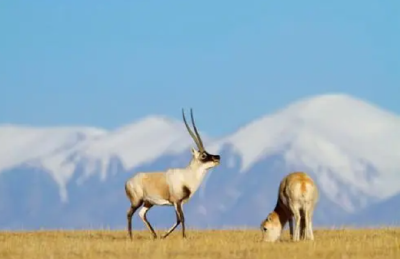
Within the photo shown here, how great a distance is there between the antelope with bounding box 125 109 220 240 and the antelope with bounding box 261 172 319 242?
290cm

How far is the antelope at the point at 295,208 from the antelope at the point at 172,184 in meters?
2.90

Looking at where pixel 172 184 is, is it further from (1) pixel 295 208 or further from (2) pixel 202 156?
(1) pixel 295 208

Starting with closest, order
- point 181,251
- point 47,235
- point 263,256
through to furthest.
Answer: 1. point 263,256
2. point 181,251
3. point 47,235

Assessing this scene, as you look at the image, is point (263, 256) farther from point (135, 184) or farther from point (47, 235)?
point (47, 235)

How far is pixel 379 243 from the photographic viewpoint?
72.6ft

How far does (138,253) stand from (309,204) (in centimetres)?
464

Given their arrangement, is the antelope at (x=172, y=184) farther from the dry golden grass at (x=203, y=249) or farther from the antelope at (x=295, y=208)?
the antelope at (x=295, y=208)

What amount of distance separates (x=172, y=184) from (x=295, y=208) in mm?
3896

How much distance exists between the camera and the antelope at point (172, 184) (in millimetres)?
25750

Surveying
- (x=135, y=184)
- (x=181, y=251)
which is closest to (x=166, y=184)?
(x=135, y=184)

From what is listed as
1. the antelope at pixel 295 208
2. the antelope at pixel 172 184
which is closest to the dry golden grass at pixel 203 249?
the antelope at pixel 295 208

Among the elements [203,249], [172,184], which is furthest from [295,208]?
[172,184]

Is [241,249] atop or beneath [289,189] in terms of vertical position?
beneath

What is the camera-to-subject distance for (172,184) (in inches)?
1013
